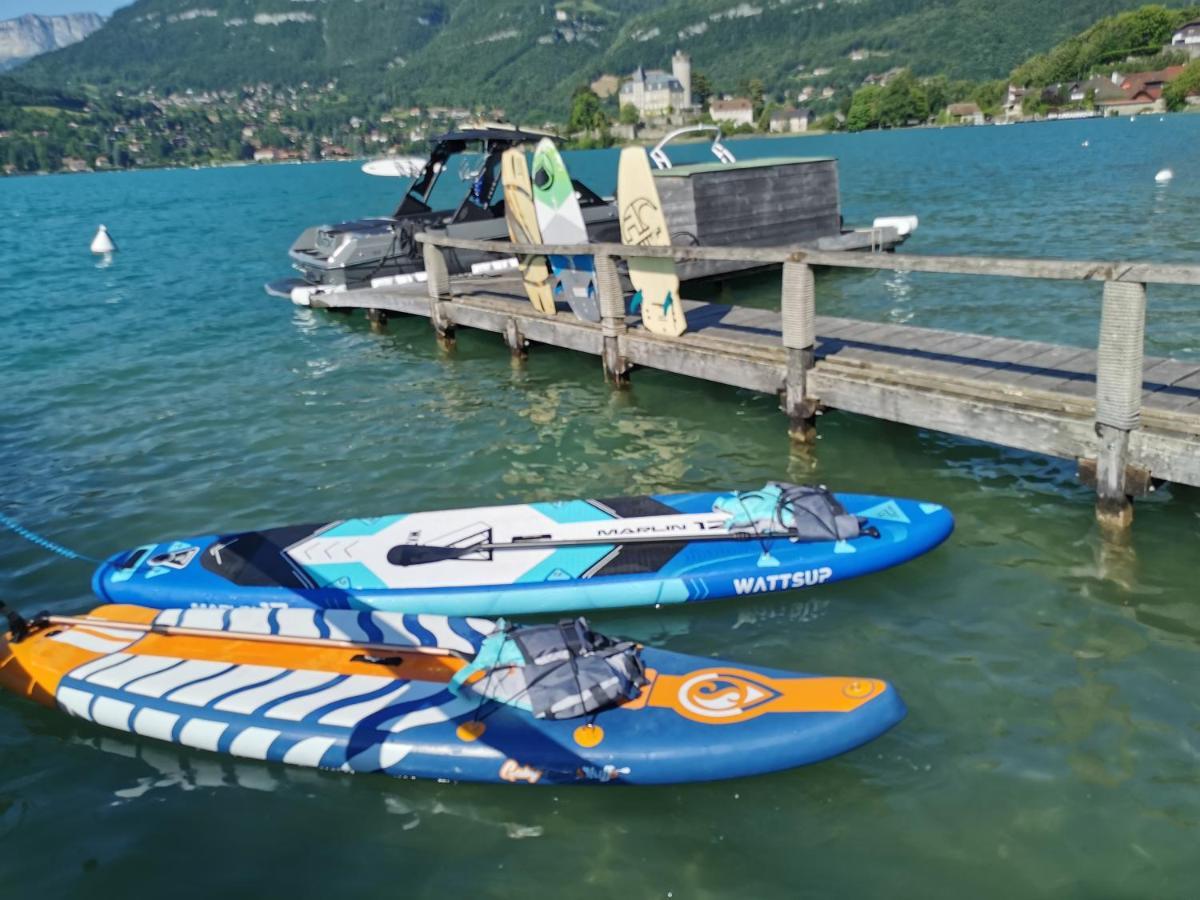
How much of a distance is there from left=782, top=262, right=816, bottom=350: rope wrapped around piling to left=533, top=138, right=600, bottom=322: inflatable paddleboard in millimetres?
3929

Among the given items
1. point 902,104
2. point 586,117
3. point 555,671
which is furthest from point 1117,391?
point 586,117

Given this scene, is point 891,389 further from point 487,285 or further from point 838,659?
point 487,285

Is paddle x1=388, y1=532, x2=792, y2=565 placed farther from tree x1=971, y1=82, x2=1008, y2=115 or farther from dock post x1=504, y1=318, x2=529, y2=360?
tree x1=971, y1=82, x2=1008, y2=115

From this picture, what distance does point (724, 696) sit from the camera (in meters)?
6.41

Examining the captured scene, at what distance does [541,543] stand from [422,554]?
112cm

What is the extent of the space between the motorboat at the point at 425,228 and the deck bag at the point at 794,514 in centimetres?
1452

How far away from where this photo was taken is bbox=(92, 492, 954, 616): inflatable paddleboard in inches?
325

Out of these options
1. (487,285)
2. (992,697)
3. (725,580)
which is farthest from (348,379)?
(992,697)

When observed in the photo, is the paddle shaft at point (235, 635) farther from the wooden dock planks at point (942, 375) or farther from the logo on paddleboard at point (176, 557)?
the wooden dock planks at point (942, 375)

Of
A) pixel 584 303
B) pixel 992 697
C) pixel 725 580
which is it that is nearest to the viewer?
pixel 992 697

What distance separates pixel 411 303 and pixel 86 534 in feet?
31.1

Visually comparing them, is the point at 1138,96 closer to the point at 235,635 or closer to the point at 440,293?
the point at 440,293

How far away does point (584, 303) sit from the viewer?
14.8 metres

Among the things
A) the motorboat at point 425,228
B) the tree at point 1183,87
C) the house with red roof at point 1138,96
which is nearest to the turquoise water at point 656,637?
the motorboat at point 425,228
